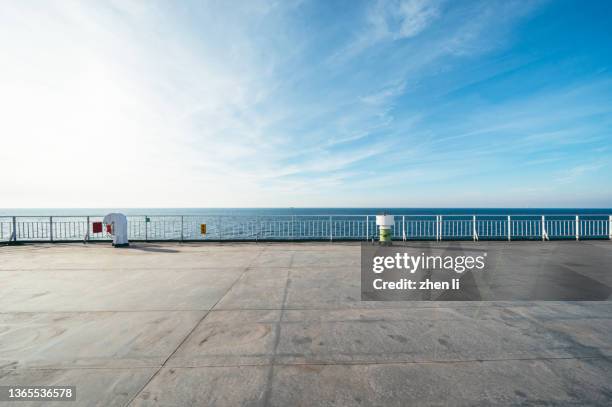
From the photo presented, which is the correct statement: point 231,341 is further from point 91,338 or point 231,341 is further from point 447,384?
point 447,384

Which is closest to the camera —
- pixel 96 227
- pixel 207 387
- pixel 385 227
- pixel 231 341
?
pixel 207 387

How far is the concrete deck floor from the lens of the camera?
222 cm

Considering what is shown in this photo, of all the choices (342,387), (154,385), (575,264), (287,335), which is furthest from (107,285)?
(575,264)

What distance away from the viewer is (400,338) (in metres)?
3.12

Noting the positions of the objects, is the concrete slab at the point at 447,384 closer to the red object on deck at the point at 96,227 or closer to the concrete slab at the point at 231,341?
the concrete slab at the point at 231,341

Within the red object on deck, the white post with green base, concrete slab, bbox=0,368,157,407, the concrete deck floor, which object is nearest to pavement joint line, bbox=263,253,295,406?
the concrete deck floor

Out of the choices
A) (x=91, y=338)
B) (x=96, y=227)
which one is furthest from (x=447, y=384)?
(x=96, y=227)

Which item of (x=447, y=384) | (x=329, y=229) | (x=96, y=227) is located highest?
(x=96, y=227)

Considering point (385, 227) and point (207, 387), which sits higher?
point (385, 227)

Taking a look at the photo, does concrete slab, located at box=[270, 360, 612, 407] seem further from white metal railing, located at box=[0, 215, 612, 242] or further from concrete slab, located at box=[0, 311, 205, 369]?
white metal railing, located at box=[0, 215, 612, 242]

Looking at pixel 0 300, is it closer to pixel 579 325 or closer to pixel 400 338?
pixel 400 338

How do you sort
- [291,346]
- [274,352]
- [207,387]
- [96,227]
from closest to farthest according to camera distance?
1. [207,387]
2. [274,352]
3. [291,346]
4. [96,227]

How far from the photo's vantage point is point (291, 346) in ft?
9.64

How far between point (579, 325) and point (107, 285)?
848 cm
